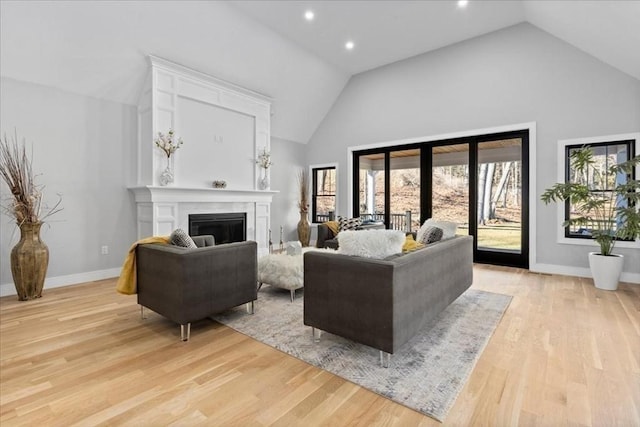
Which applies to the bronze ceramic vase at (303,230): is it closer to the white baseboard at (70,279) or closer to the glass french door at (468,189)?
the glass french door at (468,189)

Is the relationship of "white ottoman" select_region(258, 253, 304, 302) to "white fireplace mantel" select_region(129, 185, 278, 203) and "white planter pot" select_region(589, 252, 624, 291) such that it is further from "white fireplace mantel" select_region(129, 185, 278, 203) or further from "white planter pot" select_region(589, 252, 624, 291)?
"white planter pot" select_region(589, 252, 624, 291)

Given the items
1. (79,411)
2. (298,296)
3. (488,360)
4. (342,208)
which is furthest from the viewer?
(342,208)

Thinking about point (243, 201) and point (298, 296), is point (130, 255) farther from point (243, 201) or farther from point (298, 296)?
point (243, 201)

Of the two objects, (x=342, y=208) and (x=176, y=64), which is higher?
(x=176, y=64)

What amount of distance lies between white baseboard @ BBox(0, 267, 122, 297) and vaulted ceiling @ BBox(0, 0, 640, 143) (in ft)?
8.45

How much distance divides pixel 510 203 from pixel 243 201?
482 centimetres

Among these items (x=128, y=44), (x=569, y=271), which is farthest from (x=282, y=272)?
(x=569, y=271)

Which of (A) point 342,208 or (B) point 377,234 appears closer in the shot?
(B) point 377,234

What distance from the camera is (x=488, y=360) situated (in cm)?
221

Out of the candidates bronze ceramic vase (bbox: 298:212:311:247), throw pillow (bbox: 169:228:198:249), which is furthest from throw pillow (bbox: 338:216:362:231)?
throw pillow (bbox: 169:228:198:249)

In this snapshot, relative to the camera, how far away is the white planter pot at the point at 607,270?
387 cm

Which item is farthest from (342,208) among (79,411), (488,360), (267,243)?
(79,411)

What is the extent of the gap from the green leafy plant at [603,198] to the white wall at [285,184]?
16.9 feet

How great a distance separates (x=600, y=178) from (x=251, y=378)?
5.48 meters
